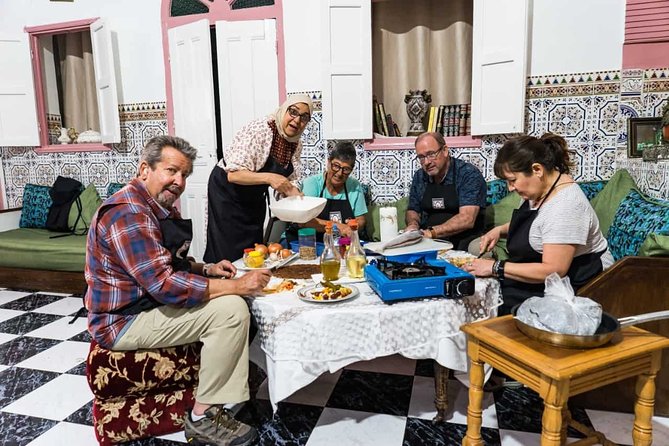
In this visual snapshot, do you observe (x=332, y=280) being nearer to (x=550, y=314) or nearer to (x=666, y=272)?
(x=550, y=314)

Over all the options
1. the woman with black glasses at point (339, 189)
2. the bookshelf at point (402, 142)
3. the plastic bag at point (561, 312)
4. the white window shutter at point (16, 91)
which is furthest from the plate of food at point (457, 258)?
the white window shutter at point (16, 91)

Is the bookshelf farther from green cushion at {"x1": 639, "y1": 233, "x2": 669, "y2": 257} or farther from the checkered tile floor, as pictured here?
green cushion at {"x1": 639, "y1": 233, "x2": 669, "y2": 257}

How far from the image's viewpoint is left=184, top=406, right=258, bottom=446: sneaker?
Result: 2.00m

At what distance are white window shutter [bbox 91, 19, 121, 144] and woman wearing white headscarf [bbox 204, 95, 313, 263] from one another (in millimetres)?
2865

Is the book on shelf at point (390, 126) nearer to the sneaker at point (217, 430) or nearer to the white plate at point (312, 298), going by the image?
the white plate at point (312, 298)

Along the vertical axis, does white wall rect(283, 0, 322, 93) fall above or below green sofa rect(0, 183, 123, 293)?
above

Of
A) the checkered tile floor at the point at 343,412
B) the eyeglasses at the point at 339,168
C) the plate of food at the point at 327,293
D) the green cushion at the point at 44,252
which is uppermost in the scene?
the eyeglasses at the point at 339,168

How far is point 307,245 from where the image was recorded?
2473mm

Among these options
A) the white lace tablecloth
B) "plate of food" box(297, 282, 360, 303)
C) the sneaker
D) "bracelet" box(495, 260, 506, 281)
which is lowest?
the sneaker

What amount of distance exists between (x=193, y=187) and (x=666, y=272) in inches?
163

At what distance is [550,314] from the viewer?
4.88 feet

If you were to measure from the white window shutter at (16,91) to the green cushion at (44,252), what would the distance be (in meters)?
1.55

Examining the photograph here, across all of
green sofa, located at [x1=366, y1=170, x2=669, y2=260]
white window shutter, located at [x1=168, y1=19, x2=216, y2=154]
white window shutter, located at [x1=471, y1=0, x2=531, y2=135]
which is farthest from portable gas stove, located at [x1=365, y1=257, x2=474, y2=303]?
white window shutter, located at [x1=168, y1=19, x2=216, y2=154]

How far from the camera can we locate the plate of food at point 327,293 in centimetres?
179
